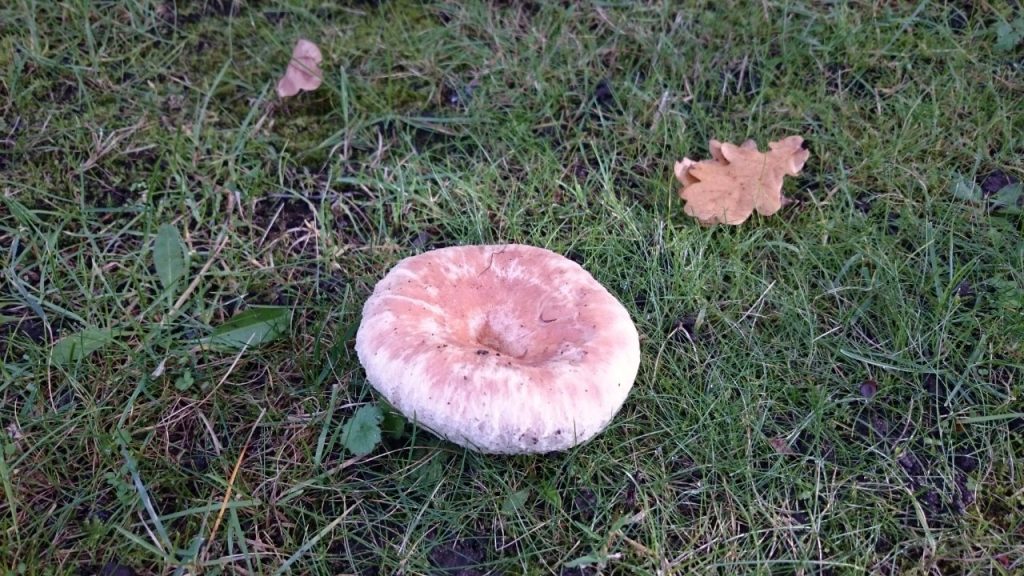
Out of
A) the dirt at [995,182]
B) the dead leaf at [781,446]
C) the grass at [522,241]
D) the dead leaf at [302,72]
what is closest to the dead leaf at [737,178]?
the grass at [522,241]

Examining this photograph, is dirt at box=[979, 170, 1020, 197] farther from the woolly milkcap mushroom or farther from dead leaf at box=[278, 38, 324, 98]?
dead leaf at box=[278, 38, 324, 98]

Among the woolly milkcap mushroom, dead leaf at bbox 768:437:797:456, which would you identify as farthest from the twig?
dead leaf at bbox 768:437:797:456

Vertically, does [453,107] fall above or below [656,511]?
above

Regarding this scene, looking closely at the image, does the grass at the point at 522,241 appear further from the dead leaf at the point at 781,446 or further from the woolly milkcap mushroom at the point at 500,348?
the woolly milkcap mushroom at the point at 500,348

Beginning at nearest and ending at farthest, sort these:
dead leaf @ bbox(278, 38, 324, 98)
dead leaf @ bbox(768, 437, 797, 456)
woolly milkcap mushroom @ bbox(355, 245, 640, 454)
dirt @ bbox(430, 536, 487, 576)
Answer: woolly milkcap mushroom @ bbox(355, 245, 640, 454), dirt @ bbox(430, 536, 487, 576), dead leaf @ bbox(768, 437, 797, 456), dead leaf @ bbox(278, 38, 324, 98)

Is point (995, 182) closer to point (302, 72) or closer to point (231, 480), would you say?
point (302, 72)

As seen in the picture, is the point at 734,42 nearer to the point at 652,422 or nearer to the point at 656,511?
the point at 652,422

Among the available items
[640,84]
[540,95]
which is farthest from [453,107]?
[640,84]

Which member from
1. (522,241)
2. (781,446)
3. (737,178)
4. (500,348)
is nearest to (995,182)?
(737,178)
